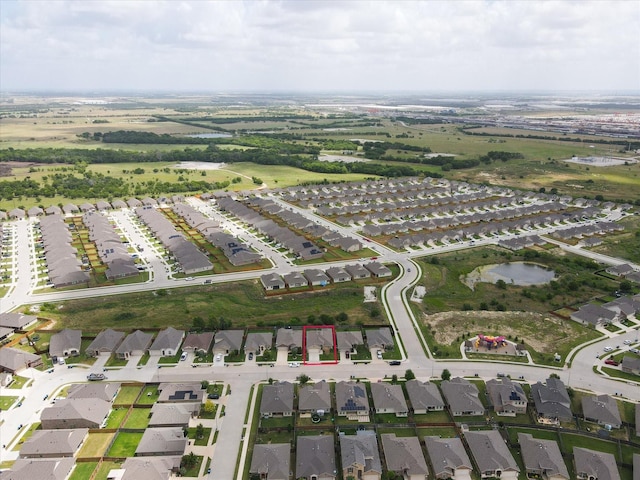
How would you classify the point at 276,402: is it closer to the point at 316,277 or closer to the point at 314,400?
the point at 314,400

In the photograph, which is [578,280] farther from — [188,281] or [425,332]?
[188,281]

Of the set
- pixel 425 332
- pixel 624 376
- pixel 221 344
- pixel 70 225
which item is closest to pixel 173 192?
pixel 70 225

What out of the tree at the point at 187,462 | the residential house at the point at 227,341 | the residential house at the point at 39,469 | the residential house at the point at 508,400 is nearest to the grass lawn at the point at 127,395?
the residential house at the point at 39,469

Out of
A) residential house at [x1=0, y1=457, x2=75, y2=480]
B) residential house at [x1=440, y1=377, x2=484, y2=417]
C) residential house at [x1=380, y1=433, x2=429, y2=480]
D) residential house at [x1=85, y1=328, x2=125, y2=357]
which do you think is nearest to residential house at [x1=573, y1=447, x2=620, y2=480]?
residential house at [x1=440, y1=377, x2=484, y2=417]

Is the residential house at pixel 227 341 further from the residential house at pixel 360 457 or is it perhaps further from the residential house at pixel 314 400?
the residential house at pixel 360 457

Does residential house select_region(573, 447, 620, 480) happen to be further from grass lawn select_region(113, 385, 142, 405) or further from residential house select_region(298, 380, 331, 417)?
grass lawn select_region(113, 385, 142, 405)
